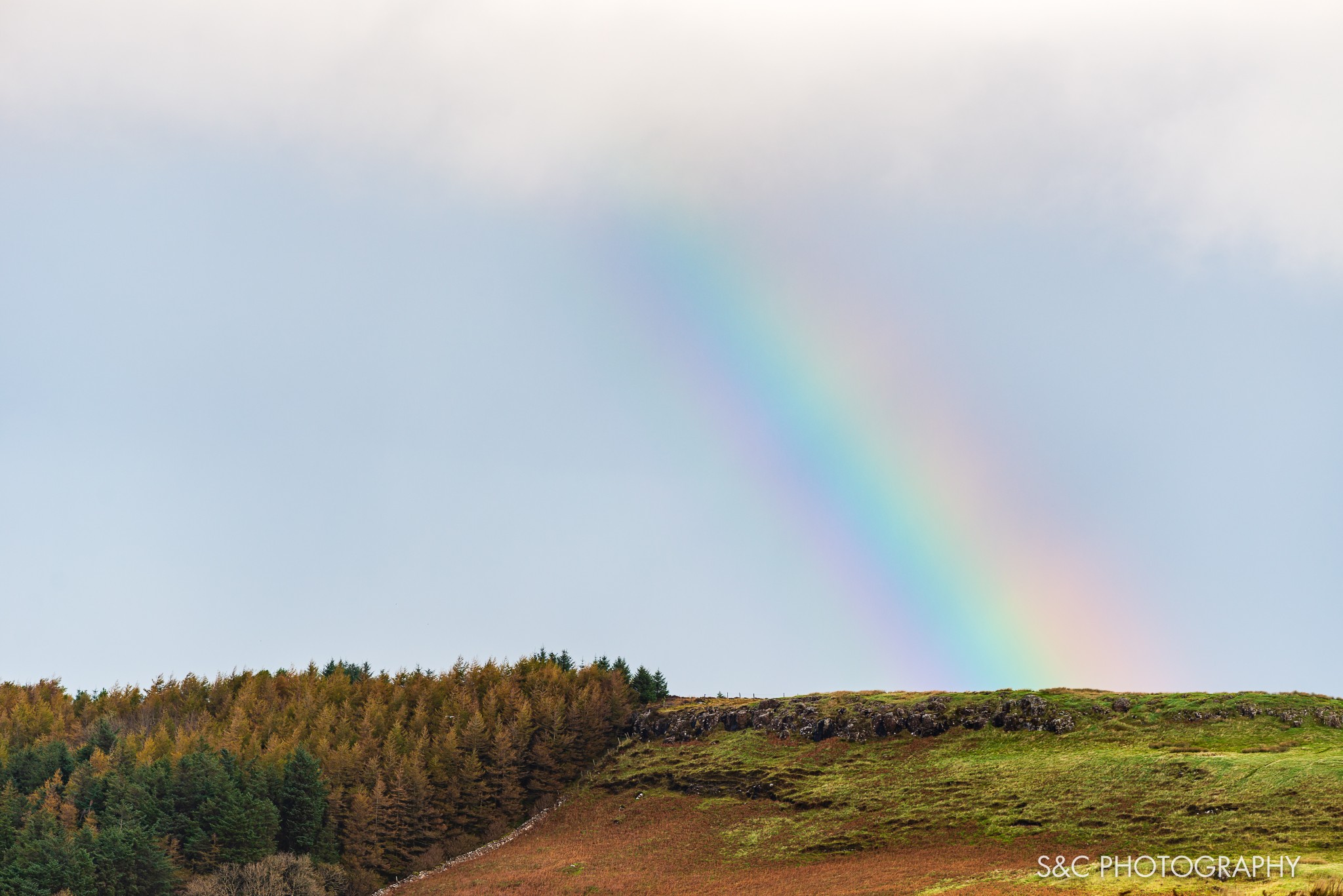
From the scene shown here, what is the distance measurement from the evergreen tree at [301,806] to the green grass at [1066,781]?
91.3ft

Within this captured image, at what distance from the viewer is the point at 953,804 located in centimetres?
6031

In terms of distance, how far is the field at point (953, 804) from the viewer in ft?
153

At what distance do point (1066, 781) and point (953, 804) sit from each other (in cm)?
754

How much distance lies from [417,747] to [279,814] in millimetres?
13050

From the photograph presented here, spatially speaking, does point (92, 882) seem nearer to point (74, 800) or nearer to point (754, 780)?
point (74, 800)

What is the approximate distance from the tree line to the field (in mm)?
6294

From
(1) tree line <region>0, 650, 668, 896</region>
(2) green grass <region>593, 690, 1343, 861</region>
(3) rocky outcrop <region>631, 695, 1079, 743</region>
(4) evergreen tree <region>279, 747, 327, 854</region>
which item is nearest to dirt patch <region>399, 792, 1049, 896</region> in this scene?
(2) green grass <region>593, 690, 1343, 861</region>

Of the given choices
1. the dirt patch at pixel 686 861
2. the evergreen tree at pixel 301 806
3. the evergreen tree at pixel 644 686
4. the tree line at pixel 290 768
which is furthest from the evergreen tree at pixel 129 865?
the evergreen tree at pixel 644 686

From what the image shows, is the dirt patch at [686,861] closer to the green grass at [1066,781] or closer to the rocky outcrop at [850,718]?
the green grass at [1066,781]

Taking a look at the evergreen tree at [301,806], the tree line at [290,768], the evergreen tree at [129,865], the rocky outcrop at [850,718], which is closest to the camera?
Answer: the evergreen tree at [129,865]

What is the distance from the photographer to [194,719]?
95375 mm

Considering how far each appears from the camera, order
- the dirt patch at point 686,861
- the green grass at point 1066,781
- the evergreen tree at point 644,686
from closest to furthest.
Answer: the green grass at point 1066,781 < the dirt patch at point 686,861 < the evergreen tree at point 644,686

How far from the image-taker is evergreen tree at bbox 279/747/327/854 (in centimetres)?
6944

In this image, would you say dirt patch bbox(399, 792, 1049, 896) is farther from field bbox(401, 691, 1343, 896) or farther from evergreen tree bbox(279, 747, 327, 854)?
evergreen tree bbox(279, 747, 327, 854)
